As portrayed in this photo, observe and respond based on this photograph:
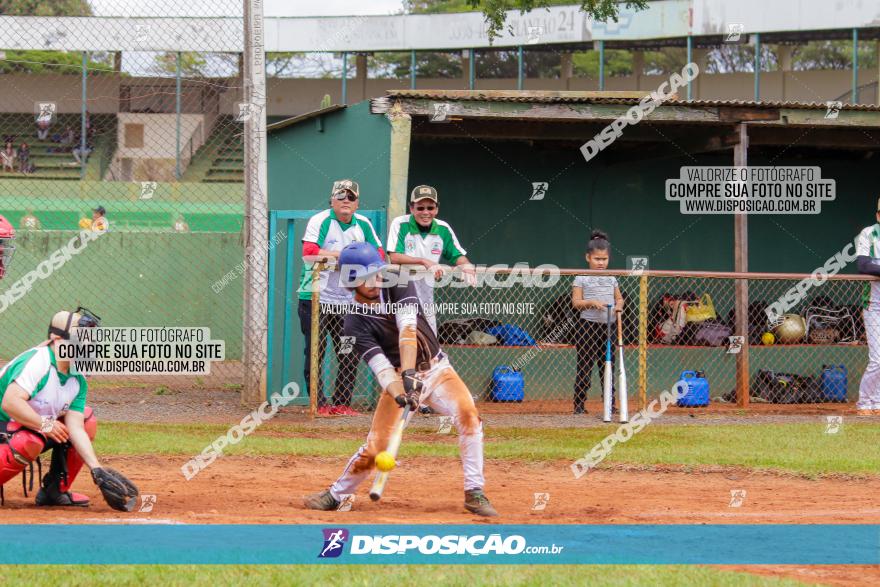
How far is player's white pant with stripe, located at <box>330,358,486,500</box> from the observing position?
24.1 feet

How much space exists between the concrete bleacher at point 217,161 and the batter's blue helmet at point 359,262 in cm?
1497

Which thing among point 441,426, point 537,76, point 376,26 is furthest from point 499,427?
point 537,76

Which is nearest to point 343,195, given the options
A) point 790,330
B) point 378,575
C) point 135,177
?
point 378,575

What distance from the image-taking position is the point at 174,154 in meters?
24.7

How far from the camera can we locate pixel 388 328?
7402 mm

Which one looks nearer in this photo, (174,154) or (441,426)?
(441,426)

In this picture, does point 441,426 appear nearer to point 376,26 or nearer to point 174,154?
point 174,154

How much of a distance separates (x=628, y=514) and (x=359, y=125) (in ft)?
23.6

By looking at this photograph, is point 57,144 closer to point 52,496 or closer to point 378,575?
point 52,496

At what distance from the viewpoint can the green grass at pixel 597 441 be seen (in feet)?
32.6

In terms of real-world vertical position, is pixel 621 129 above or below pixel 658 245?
above

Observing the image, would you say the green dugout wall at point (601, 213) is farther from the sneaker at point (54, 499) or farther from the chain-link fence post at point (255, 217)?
the sneaker at point (54, 499)

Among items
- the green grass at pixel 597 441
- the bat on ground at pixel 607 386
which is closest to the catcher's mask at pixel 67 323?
the green grass at pixel 597 441

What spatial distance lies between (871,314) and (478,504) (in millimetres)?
7255
